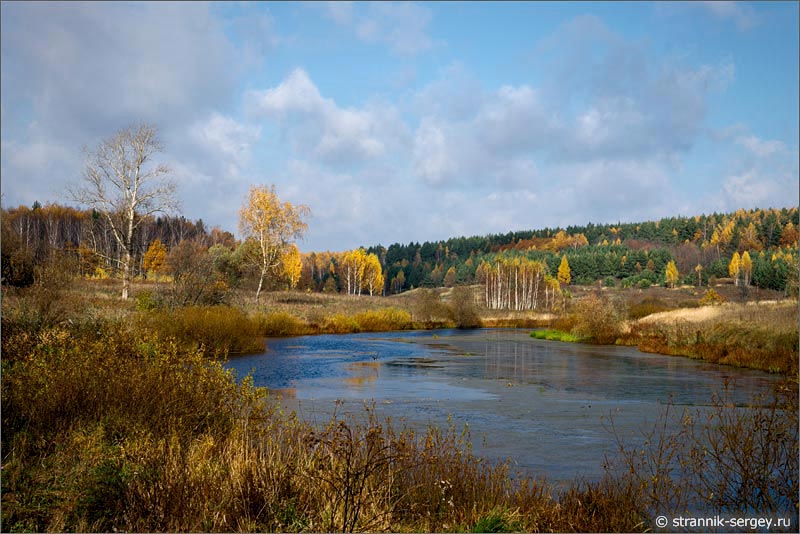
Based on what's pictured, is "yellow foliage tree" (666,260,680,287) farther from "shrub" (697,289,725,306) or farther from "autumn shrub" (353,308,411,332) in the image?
"autumn shrub" (353,308,411,332)

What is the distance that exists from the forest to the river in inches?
418

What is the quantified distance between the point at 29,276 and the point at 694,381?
25466mm

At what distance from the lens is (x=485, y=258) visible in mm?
152625

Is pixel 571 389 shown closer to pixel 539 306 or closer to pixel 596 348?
pixel 596 348

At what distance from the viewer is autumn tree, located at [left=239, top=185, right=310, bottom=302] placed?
46906 millimetres

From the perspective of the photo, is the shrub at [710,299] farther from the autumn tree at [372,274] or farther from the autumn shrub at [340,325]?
the autumn tree at [372,274]

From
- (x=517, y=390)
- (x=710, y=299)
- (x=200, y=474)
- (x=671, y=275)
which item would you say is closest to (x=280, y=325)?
(x=517, y=390)

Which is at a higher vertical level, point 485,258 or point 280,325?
point 485,258

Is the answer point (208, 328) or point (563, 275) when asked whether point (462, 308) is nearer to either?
point (208, 328)

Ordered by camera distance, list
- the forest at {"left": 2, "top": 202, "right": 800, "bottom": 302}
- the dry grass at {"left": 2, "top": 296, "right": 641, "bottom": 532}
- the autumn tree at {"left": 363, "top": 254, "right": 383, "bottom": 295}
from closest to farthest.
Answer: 1. the dry grass at {"left": 2, "top": 296, "right": 641, "bottom": 532}
2. the forest at {"left": 2, "top": 202, "right": 800, "bottom": 302}
3. the autumn tree at {"left": 363, "top": 254, "right": 383, "bottom": 295}

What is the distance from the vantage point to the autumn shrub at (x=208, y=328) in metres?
20.8

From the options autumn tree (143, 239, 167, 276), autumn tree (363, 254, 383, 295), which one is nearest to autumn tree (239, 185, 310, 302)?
autumn tree (143, 239, 167, 276)

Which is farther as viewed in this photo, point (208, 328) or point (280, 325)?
point (280, 325)

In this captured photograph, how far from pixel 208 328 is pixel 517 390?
13135mm
